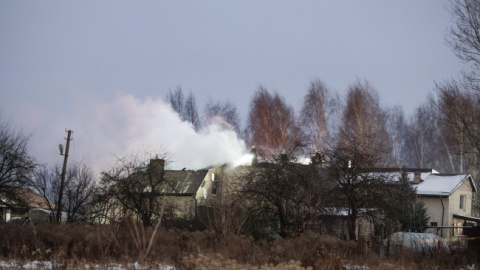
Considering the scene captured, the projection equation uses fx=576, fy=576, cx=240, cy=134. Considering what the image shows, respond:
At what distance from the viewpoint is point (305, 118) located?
52.4 m

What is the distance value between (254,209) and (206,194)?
19.4 metres

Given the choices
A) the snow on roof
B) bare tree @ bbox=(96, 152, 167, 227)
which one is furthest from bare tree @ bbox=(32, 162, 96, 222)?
the snow on roof

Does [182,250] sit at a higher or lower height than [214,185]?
lower

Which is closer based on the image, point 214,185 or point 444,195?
point 444,195

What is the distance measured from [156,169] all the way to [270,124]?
730 inches

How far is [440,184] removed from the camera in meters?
45.8

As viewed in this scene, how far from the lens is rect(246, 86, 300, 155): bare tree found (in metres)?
52.2

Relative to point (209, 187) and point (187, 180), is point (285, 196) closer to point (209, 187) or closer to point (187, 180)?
point (187, 180)

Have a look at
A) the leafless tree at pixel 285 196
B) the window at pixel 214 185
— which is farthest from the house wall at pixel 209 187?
the leafless tree at pixel 285 196

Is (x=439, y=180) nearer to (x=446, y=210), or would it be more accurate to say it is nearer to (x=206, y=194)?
(x=446, y=210)

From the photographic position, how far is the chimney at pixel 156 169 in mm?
36656

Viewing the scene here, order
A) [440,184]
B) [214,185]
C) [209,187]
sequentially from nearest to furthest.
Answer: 1. [440,184]
2. [209,187]
3. [214,185]

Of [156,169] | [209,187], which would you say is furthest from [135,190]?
[209,187]

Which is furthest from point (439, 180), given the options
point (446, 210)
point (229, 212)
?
point (229, 212)
